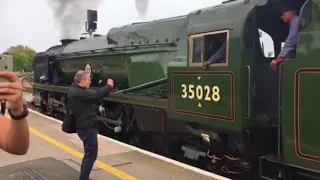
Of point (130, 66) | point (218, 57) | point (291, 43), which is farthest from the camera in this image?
point (130, 66)

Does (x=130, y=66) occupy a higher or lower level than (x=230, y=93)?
higher

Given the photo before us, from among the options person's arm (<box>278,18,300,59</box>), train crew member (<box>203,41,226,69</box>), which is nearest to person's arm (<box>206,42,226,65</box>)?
train crew member (<box>203,41,226,69</box>)

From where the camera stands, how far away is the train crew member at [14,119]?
178cm

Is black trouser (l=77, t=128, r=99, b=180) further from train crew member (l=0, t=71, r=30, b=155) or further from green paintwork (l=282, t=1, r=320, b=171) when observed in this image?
train crew member (l=0, t=71, r=30, b=155)

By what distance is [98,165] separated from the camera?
6574 mm

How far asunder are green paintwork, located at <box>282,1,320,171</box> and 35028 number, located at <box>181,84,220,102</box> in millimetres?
1200

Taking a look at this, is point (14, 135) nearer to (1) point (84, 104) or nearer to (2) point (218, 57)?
(1) point (84, 104)

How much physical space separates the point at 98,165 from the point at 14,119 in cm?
480

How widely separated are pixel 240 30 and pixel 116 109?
5.06 m

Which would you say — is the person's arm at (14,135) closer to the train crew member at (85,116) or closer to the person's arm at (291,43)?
the train crew member at (85,116)

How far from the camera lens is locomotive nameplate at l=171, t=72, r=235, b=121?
526cm

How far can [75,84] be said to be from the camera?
17.1ft

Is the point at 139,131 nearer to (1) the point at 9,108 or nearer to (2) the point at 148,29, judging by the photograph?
(2) the point at 148,29

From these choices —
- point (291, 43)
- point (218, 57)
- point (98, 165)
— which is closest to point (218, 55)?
point (218, 57)
